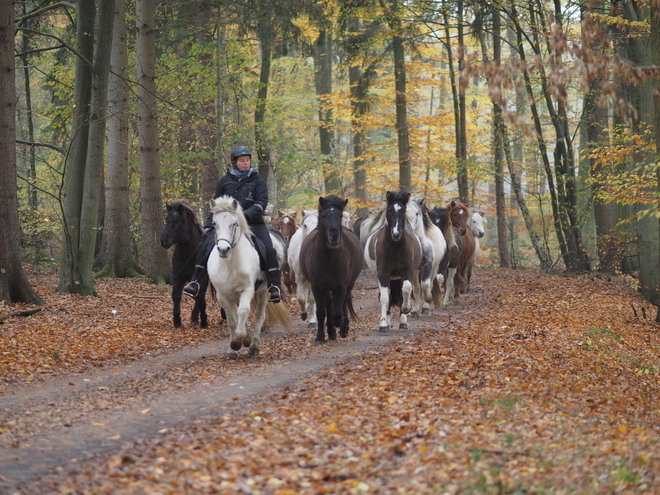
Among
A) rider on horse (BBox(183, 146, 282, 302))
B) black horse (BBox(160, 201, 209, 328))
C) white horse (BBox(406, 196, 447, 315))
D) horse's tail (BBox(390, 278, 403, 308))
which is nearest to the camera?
rider on horse (BBox(183, 146, 282, 302))

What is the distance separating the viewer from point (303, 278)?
46.4 ft

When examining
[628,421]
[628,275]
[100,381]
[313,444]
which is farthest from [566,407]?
[628,275]

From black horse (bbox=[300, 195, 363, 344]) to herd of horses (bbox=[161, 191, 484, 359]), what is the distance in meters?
0.02

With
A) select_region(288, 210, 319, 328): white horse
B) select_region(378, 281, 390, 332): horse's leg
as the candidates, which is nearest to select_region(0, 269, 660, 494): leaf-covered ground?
select_region(378, 281, 390, 332): horse's leg

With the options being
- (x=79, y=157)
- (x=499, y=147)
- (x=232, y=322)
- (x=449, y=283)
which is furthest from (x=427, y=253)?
(x=499, y=147)

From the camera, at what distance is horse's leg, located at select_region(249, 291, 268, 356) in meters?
10.6

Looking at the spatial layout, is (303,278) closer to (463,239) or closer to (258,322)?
(258,322)

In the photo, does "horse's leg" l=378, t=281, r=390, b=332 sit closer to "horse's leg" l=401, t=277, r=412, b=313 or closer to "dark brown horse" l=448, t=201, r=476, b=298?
"horse's leg" l=401, t=277, r=412, b=313

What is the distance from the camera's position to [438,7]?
2809cm

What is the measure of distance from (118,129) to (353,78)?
588 inches

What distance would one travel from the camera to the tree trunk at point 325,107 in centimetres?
3188

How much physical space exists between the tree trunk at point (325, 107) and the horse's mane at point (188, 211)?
55.5ft

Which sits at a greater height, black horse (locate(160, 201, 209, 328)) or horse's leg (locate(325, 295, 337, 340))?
black horse (locate(160, 201, 209, 328))

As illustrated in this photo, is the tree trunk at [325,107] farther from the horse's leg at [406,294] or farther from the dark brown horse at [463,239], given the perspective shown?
the horse's leg at [406,294]
